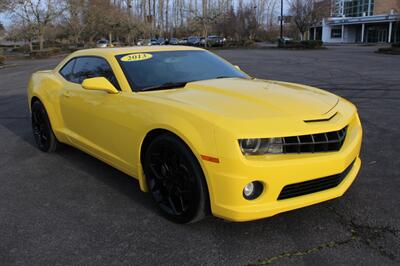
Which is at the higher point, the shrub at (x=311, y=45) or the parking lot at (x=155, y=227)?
the shrub at (x=311, y=45)

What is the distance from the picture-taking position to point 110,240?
3258 mm

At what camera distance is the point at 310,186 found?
3105 millimetres

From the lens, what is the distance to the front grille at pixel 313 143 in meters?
3.03

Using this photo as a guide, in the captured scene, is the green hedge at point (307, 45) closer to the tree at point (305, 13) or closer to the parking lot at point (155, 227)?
the tree at point (305, 13)

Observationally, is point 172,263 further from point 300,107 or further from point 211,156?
point 300,107

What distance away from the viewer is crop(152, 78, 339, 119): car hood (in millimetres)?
3186

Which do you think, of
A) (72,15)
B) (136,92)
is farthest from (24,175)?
(72,15)

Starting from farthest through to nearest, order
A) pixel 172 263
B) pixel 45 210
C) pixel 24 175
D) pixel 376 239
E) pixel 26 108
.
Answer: pixel 26 108, pixel 24 175, pixel 45 210, pixel 376 239, pixel 172 263

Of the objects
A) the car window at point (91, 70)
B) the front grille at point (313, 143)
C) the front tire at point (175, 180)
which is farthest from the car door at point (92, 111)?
the front grille at point (313, 143)

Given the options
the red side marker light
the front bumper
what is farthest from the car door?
the front bumper

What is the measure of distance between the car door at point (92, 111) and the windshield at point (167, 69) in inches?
8.3

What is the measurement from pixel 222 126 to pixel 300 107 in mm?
757

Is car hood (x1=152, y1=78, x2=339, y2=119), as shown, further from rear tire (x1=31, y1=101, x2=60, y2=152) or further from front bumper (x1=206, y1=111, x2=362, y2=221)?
rear tire (x1=31, y1=101, x2=60, y2=152)

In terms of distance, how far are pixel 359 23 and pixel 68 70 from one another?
2794 inches
